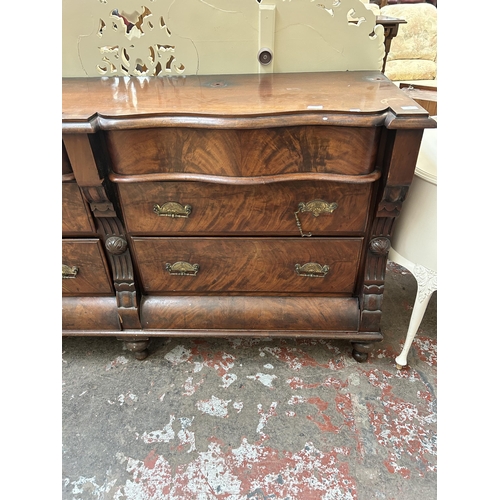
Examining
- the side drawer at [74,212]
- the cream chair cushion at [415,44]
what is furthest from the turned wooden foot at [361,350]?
the cream chair cushion at [415,44]

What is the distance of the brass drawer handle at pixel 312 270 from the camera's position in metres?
1.23

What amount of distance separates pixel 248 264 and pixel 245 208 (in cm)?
22

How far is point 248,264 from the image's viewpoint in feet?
4.10

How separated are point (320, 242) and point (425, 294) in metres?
0.43

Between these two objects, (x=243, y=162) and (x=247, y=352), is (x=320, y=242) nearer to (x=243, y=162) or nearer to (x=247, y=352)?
(x=243, y=162)

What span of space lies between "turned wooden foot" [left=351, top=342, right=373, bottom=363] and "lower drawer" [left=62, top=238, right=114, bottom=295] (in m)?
0.94

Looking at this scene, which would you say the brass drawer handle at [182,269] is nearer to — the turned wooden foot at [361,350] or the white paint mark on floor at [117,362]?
the white paint mark on floor at [117,362]

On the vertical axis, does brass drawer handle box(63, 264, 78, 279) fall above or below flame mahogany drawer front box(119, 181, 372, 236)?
below

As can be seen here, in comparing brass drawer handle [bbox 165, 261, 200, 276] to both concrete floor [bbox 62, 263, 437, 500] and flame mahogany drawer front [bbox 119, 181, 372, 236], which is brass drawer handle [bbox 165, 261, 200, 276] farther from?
concrete floor [bbox 62, 263, 437, 500]

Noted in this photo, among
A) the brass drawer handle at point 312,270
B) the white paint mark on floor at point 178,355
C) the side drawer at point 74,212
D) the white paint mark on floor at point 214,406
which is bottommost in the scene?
the white paint mark on floor at point 214,406

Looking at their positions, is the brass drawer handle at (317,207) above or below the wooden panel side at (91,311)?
above

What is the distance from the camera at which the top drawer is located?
97cm

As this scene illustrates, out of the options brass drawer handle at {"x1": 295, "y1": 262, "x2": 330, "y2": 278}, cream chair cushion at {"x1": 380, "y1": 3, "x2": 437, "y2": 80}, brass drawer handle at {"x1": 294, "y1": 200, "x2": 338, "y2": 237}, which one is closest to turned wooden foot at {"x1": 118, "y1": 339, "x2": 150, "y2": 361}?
brass drawer handle at {"x1": 295, "y1": 262, "x2": 330, "y2": 278}
